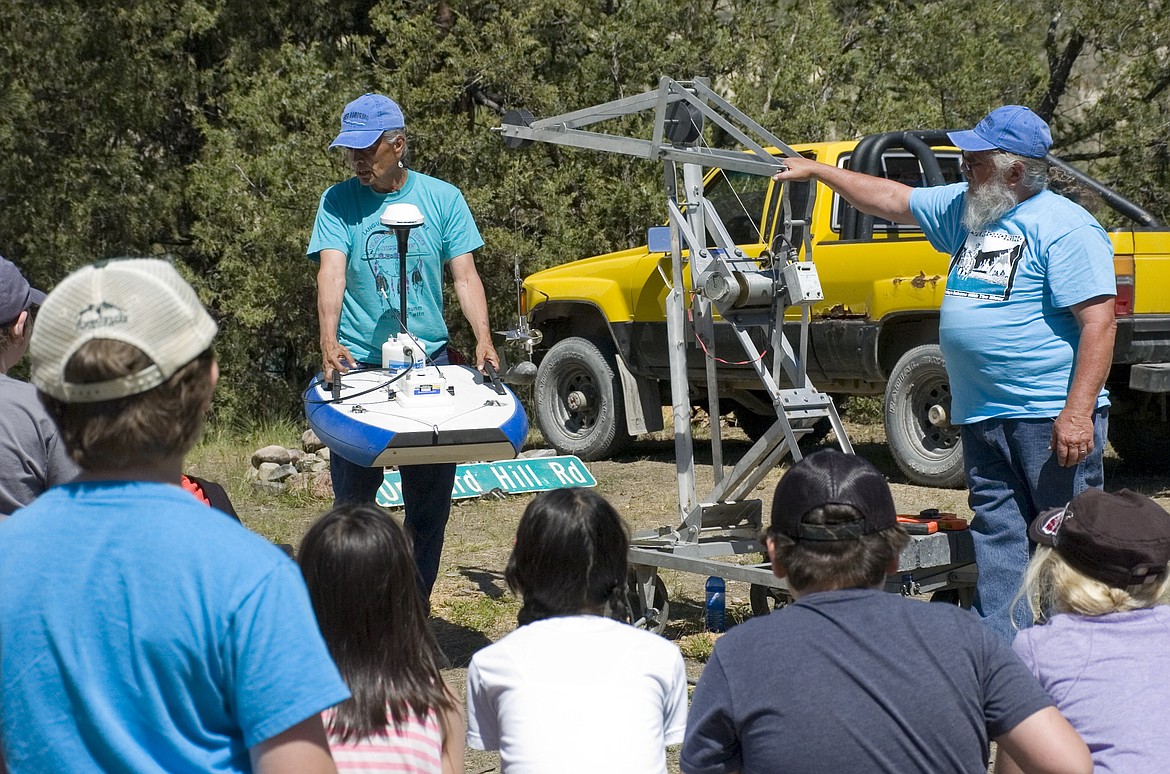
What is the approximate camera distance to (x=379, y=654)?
2.57m

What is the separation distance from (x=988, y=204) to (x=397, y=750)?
286 centimetres

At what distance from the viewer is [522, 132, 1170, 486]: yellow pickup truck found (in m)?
8.05

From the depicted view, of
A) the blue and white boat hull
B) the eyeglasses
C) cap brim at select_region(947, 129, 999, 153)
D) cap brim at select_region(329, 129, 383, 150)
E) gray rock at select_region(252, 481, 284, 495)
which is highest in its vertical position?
cap brim at select_region(329, 129, 383, 150)

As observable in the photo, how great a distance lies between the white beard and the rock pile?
5.52 m

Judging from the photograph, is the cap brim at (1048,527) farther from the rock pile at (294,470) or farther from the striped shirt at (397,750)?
the rock pile at (294,470)

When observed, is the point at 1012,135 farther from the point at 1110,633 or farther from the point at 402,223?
the point at 1110,633

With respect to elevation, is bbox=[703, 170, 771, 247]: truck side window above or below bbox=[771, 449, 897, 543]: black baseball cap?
above

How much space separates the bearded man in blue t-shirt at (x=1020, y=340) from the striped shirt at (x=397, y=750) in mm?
2451

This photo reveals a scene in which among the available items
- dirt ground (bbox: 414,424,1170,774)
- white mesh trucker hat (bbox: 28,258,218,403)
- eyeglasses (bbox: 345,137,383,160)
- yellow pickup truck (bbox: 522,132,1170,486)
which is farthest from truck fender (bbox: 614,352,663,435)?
white mesh trucker hat (bbox: 28,258,218,403)

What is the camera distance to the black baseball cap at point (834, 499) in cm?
247

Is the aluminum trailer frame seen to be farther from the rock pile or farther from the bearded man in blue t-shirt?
the rock pile

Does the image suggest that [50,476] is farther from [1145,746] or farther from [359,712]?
[1145,746]

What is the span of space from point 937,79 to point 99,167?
855 centimetres

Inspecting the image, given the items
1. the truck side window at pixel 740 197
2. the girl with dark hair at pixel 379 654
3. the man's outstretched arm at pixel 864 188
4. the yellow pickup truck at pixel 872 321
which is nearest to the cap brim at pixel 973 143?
the man's outstretched arm at pixel 864 188
